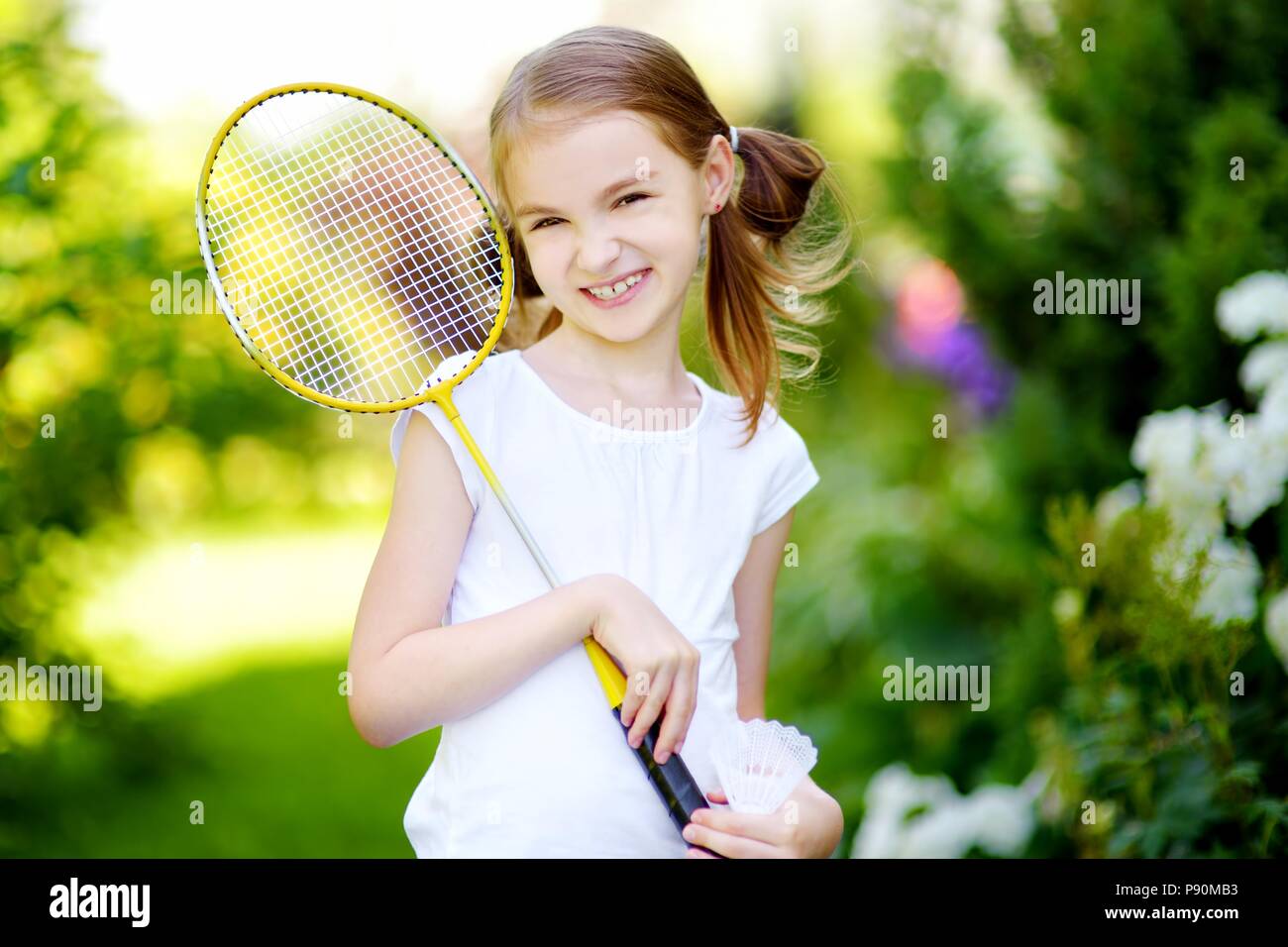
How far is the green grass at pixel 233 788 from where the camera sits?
3.79m

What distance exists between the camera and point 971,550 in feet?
12.7

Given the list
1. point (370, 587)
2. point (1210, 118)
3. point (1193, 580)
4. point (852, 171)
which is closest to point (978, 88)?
point (1210, 118)

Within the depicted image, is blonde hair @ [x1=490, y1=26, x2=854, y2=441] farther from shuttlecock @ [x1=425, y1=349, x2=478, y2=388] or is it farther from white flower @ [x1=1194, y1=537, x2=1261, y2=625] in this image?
white flower @ [x1=1194, y1=537, x2=1261, y2=625]

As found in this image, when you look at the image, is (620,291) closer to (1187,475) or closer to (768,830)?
(768,830)

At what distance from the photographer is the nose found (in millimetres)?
1653

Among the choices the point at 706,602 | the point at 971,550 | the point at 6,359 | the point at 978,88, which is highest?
the point at 978,88

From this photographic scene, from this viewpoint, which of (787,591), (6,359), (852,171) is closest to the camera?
(6,359)

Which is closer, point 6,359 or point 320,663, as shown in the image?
point 6,359

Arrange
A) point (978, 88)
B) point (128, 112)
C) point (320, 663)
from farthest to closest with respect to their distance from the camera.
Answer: point (320, 663), point (978, 88), point (128, 112)

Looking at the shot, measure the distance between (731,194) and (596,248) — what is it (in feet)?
1.31

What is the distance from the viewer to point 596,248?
165 cm

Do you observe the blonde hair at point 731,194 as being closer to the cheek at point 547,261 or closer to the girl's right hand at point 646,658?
the cheek at point 547,261
